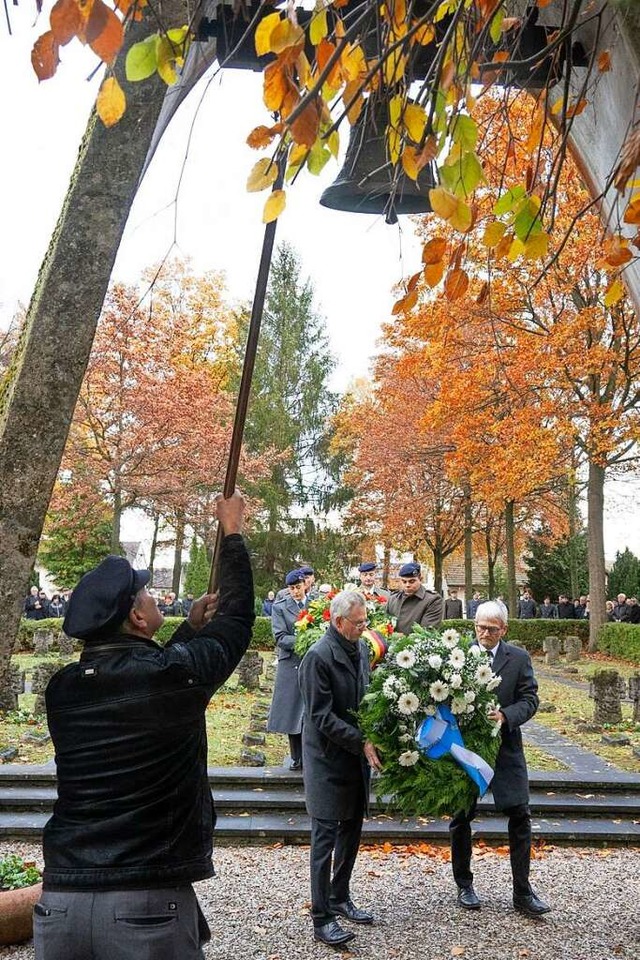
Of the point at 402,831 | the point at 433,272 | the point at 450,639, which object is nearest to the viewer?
the point at 433,272

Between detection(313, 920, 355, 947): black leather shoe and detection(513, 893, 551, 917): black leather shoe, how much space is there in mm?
1230

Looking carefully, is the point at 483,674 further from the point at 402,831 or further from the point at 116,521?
the point at 116,521

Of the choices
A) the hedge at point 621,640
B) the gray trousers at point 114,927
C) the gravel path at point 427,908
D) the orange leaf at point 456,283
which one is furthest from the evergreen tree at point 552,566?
the gray trousers at point 114,927

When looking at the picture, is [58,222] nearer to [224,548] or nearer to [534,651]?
[224,548]

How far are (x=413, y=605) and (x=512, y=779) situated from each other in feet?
12.8

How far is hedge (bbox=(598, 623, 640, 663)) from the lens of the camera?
22.4 meters

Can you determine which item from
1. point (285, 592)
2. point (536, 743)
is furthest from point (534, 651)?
point (285, 592)

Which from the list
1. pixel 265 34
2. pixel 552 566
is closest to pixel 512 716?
pixel 265 34

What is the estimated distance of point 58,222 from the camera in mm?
4012

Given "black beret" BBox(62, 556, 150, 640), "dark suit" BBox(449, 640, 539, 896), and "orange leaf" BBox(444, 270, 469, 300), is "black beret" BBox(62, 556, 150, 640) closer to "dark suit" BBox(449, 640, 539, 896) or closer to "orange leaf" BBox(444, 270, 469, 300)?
"orange leaf" BBox(444, 270, 469, 300)

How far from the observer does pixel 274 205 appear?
2512 mm

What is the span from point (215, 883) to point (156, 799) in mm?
4930

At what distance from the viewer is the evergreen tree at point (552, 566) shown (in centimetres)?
3881

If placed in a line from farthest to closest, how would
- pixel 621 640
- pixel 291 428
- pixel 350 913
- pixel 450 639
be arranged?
pixel 291 428
pixel 621 640
pixel 350 913
pixel 450 639
